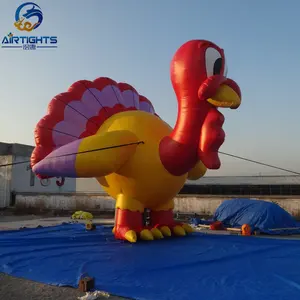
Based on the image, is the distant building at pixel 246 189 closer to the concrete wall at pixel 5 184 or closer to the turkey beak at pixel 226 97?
the concrete wall at pixel 5 184

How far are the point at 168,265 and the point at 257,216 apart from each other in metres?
→ 4.56

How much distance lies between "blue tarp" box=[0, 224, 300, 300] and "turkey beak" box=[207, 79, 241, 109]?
2198 millimetres

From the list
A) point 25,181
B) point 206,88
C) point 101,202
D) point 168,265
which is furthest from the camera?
point 25,181

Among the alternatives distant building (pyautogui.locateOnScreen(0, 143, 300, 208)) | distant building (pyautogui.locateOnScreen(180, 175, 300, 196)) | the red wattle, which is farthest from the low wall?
distant building (pyautogui.locateOnScreen(180, 175, 300, 196))

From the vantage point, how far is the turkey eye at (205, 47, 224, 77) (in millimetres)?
5539

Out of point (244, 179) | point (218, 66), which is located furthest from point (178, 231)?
point (244, 179)

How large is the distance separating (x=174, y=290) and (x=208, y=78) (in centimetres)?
312

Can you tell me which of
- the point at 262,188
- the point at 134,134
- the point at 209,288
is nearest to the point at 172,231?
the point at 134,134

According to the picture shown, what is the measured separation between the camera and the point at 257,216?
8438 millimetres

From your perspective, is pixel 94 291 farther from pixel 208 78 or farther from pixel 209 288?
pixel 208 78

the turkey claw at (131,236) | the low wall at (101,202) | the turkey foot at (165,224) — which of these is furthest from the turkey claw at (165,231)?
the low wall at (101,202)

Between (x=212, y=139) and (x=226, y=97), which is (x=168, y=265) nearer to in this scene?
(x=212, y=139)

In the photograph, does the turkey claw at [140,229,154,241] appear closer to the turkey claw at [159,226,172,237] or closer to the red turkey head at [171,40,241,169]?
the turkey claw at [159,226,172,237]

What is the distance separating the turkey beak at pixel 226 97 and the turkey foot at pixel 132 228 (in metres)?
2.41
